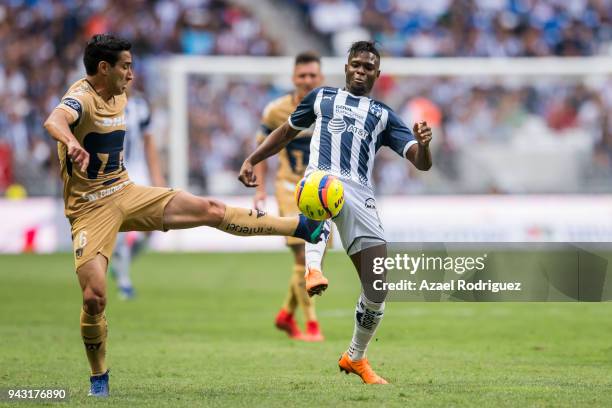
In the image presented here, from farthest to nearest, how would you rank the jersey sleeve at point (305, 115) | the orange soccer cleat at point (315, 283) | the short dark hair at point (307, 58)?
the short dark hair at point (307, 58), the jersey sleeve at point (305, 115), the orange soccer cleat at point (315, 283)

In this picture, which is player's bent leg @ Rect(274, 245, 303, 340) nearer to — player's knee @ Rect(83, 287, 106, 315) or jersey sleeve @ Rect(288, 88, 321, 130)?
jersey sleeve @ Rect(288, 88, 321, 130)

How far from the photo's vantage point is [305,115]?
802 cm

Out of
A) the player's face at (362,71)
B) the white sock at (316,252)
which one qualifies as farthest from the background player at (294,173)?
the player's face at (362,71)

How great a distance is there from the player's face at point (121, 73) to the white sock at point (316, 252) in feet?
5.71

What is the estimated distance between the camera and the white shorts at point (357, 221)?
7.71 m

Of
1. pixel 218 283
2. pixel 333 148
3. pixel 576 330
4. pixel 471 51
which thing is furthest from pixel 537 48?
pixel 333 148

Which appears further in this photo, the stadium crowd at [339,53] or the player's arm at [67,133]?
the stadium crowd at [339,53]

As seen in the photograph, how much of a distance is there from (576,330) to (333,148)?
5.04 metres

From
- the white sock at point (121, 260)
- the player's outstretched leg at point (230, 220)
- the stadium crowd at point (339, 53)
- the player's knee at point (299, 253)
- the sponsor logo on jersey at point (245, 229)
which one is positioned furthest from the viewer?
the stadium crowd at point (339, 53)

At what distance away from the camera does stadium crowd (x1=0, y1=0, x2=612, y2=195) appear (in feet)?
77.3

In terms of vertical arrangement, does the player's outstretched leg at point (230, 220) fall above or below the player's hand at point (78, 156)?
below

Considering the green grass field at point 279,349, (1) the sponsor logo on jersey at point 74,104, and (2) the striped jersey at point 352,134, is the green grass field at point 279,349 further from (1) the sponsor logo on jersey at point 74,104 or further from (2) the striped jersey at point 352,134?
(1) the sponsor logo on jersey at point 74,104

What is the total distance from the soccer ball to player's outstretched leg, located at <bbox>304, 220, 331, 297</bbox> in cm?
35

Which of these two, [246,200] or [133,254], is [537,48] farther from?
[133,254]
